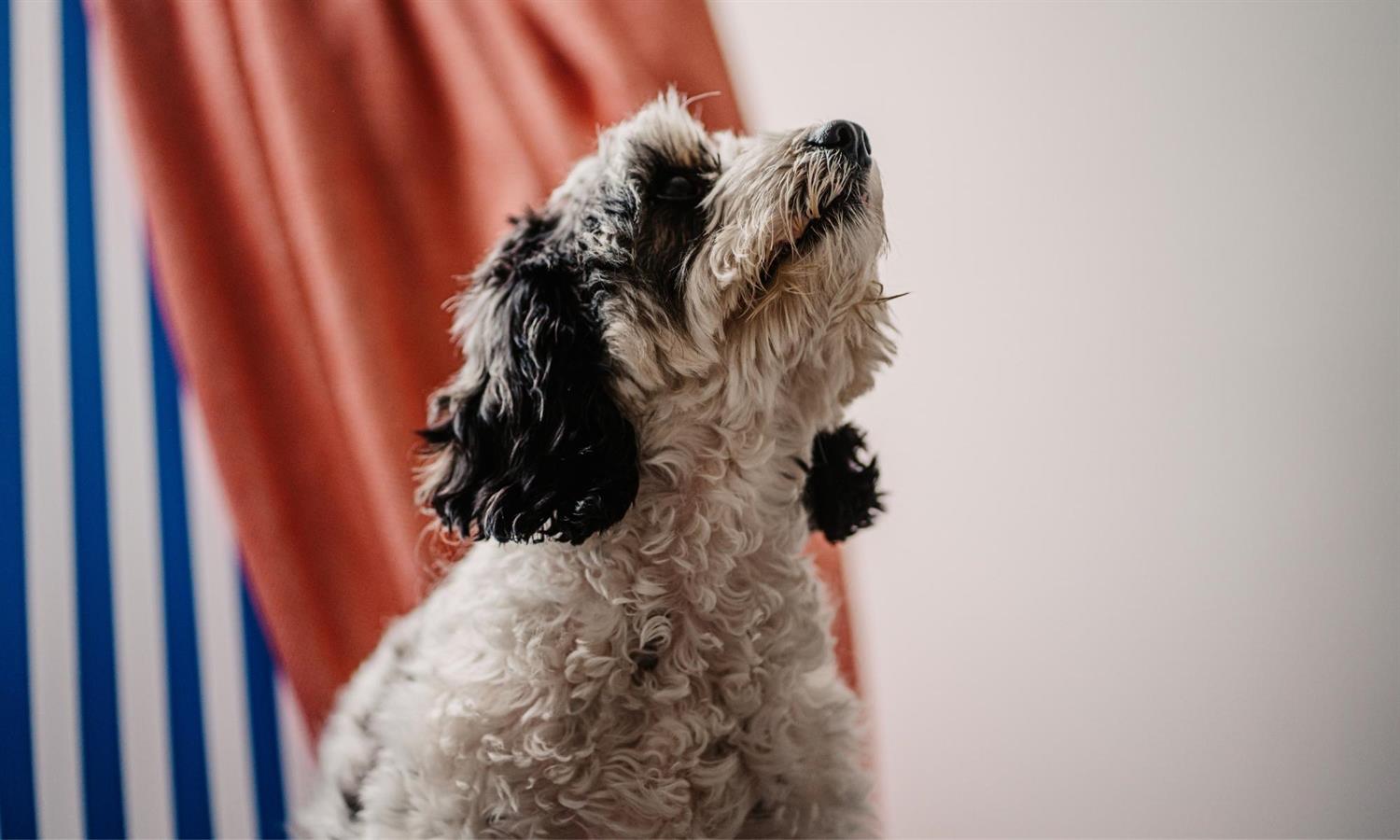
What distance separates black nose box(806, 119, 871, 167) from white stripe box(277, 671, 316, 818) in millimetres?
1305

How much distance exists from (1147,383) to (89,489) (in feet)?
5.20

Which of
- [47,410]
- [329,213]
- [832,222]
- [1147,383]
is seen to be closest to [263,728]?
[47,410]

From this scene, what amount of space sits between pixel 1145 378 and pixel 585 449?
0.70 m

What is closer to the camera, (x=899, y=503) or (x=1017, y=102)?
(x=1017, y=102)

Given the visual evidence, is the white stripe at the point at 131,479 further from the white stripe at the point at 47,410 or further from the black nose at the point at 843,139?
the black nose at the point at 843,139

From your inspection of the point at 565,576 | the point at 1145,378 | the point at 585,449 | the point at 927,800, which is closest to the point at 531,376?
the point at 585,449

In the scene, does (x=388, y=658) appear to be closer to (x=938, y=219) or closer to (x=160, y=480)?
(x=160, y=480)

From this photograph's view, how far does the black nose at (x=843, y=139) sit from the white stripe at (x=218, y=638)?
46.6 inches

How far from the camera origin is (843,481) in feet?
3.90

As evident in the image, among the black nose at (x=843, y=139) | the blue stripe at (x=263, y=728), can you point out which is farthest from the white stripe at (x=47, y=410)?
the black nose at (x=843, y=139)

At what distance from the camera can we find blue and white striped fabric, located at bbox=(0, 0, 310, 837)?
1.52 m

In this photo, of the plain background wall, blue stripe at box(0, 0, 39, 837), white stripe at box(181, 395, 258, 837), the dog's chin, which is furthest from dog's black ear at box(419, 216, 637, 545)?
blue stripe at box(0, 0, 39, 837)

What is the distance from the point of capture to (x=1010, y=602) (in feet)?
4.24

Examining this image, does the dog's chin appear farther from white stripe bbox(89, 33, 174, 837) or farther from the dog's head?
white stripe bbox(89, 33, 174, 837)
